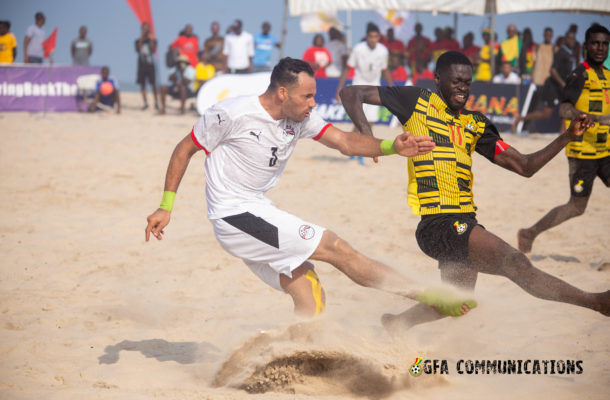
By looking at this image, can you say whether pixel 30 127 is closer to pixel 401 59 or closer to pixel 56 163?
pixel 56 163

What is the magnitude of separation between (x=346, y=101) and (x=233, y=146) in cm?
88

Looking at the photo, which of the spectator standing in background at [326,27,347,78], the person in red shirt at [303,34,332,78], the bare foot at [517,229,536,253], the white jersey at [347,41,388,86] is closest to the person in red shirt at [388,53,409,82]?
the spectator standing in background at [326,27,347,78]

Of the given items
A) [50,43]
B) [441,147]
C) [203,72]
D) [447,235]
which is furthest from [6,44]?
[447,235]

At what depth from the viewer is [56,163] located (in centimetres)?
1031

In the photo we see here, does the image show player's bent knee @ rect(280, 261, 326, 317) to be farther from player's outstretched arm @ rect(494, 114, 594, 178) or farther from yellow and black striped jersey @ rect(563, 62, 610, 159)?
yellow and black striped jersey @ rect(563, 62, 610, 159)

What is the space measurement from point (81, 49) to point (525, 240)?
636 inches

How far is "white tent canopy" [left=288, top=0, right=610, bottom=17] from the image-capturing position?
15180 millimetres

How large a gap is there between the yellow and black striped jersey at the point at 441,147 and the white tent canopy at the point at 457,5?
11758 mm

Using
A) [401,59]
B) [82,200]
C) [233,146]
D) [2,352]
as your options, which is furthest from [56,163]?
[401,59]

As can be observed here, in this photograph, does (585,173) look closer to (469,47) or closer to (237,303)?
(237,303)

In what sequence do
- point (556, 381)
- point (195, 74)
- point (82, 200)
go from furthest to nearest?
point (195, 74) < point (82, 200) < point (556, 381)

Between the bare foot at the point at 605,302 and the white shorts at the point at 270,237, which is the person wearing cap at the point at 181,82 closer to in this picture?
the white shorts at the point at 270,237

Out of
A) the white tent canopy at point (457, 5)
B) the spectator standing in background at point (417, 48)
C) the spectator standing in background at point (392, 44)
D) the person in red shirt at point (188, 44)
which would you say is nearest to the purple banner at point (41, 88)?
the person in red shirt at point (188, 44)

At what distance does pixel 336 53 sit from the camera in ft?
54.6
